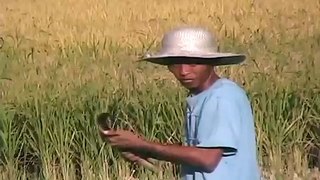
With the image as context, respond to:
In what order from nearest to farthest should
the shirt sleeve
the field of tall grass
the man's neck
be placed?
1. the shirt sleeve
2. the man's neck
3. the field of tall grass

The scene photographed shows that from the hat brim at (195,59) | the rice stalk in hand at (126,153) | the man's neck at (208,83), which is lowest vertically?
the rice stalk in hand at (126,153)

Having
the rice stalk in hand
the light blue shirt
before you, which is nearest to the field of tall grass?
the rice stalk in hand

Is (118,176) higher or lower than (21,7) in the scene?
lower

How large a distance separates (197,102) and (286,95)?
1.91 metres

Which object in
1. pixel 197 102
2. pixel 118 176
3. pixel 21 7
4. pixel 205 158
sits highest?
pixel 21 7

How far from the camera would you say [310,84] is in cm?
408

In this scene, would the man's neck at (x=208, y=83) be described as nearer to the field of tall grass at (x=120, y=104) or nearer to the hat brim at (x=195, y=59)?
the hat brim at (x=195, y=59)

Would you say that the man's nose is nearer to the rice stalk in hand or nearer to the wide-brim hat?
the wide-brim hat

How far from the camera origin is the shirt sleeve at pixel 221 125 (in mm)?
1884

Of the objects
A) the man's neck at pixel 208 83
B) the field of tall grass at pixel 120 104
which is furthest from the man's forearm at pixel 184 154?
the field of tall grass at pixel 120 104

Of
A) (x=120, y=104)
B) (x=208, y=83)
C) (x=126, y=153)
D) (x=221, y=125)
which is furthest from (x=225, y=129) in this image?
(x=120, y=104)

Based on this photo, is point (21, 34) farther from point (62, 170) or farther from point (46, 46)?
point (62, 170)

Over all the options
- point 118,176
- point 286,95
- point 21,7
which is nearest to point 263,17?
point 21,7

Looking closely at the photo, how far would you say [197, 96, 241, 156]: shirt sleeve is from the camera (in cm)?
188
